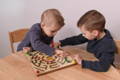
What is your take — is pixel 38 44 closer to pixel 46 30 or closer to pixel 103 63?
pixel 46 30

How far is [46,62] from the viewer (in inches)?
53.6

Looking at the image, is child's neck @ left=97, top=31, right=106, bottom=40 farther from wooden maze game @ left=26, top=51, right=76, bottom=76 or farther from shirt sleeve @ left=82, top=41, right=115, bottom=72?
wooden maze game @ left=26, top=51, right=76, bottom=76

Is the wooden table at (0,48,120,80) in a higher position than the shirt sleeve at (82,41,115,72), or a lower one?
lower

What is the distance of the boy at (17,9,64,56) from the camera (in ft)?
4.82

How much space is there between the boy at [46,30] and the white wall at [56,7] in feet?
1.49

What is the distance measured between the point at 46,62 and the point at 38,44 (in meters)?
0.19

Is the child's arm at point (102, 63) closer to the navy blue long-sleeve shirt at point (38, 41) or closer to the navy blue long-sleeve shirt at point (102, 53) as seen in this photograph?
the navy blue long-sleeve shirt at point (102, 53)

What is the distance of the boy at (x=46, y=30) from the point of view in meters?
1.47

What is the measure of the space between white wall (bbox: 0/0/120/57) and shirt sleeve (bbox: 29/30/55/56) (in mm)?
568

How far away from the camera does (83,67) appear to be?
1.31 metres

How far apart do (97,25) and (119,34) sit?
46 centimetres

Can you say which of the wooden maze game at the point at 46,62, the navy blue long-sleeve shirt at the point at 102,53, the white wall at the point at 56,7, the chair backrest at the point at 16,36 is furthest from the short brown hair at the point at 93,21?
the chair backrest at the point at 16,36

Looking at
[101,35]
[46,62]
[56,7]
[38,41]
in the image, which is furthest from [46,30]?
[56,7]

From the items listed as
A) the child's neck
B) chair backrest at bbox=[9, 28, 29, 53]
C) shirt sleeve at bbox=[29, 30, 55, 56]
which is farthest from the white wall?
shirt sleeve at bbox=[29, 30, 55, 56]
